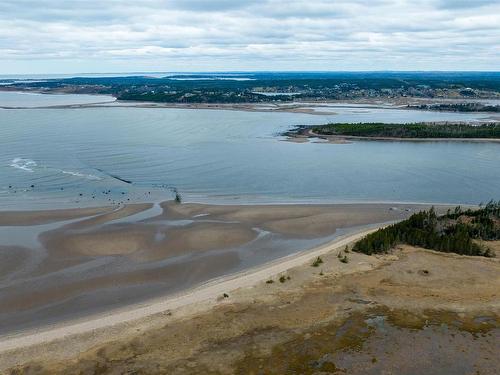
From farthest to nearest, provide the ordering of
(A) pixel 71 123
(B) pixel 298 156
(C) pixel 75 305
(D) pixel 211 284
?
(A) pixel 71 123, (B) pixel 298 156, (D) pixel 211 284, (C) pixel 75 305

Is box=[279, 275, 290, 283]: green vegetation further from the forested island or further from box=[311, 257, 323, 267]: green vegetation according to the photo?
the forested island

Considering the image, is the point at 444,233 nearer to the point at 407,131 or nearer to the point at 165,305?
the point at 165,305

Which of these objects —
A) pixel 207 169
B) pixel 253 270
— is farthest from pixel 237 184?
pixel 253 270

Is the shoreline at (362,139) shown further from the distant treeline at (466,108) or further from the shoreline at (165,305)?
the shoreline at (165,305)

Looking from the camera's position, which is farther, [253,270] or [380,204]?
[380,204]

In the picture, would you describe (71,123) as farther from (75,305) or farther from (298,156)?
(75,305)

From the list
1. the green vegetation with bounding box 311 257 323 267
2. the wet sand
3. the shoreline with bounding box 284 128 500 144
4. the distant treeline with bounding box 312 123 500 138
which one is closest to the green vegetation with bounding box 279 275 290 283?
the green vegetation with bounding box 311 257 323 267
